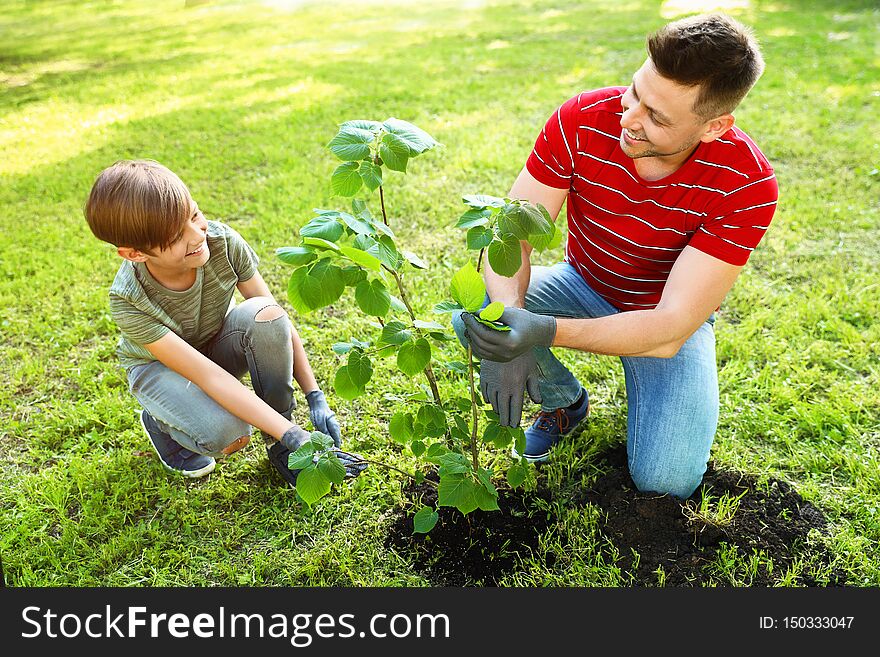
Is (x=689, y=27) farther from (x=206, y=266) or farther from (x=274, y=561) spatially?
(x=274, y=561)

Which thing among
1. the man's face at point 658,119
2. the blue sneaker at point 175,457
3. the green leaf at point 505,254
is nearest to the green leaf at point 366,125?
the green leaf at point 505,254

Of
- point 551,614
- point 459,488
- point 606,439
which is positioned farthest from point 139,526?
point 606,439

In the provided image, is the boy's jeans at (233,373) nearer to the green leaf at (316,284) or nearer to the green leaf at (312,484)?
the green leaf at (312,484)

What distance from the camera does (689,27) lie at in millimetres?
1832

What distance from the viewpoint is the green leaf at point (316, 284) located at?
147 centimetres

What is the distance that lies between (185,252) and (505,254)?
961mm

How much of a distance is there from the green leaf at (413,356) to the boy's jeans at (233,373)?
0.78 metres

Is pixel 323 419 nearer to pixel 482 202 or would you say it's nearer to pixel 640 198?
pixel 482 202

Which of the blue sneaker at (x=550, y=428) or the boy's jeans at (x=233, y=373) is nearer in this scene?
the boy's jeans at (x=233, y=373)

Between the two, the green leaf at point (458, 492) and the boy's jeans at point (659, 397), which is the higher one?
the green leaf at point (458, 492)

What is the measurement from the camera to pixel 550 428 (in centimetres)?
242

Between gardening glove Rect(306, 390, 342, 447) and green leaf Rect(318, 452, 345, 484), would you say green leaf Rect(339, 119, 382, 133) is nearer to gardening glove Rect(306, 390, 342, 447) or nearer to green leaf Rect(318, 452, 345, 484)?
green leaf Rect(318, 452, 345, 484)

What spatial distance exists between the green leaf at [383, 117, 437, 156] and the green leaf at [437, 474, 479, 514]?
0.76 meters

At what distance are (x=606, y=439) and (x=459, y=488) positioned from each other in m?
0.80
